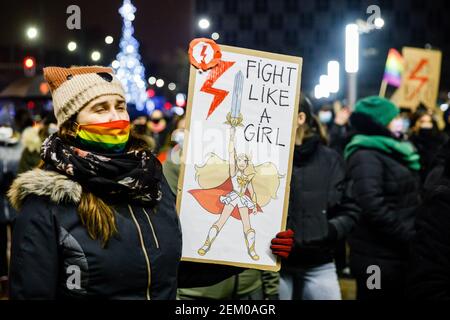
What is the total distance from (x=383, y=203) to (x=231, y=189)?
214 cm

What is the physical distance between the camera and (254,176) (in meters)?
3.24

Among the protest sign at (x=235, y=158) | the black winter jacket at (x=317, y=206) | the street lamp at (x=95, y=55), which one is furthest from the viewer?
the street lamp at (x=95, y=55)

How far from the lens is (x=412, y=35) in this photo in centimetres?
7250

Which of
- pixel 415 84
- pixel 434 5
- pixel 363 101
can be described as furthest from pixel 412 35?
pixel 363 101

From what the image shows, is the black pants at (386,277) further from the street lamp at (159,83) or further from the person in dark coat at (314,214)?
the street lamp at (159,83)

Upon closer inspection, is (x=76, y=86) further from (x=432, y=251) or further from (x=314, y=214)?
(x=314, y=214)

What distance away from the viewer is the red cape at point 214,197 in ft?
10.6

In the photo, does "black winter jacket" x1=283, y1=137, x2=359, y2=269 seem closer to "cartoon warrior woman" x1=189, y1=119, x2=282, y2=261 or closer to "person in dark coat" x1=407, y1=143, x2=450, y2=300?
"cartoon warrior woman" x1=189, y1=119, x2=282, y2=261

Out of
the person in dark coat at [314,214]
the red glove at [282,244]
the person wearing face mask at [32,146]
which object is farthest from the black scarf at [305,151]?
the person wearing face mask at [32,146]

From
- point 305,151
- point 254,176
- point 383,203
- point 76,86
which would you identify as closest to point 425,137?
point 383,203

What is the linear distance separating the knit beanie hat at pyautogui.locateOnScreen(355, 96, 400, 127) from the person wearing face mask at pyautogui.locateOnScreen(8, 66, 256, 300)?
292cm

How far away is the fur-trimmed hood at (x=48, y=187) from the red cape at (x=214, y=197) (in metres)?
0.75

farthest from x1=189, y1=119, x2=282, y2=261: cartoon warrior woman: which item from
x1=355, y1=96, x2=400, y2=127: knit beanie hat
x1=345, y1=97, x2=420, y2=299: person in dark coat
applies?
x1=355, y1=96, x2=400, y2=127: knit beanie hat
